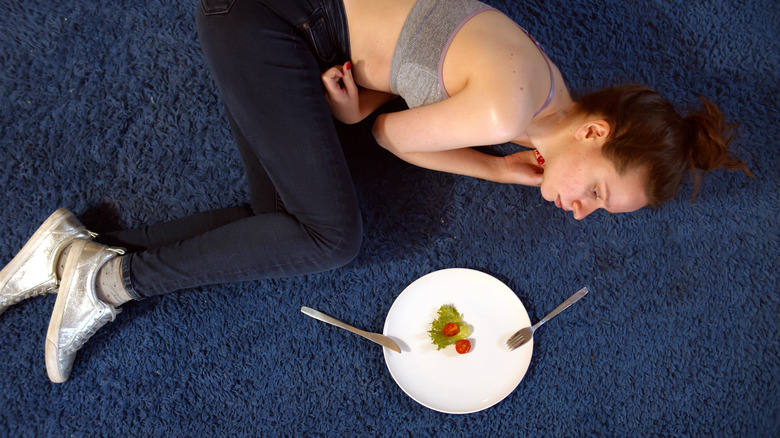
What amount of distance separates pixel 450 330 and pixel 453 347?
5cm

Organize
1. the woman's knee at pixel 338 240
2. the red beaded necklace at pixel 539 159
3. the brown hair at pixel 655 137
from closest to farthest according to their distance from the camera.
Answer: the brown hair at pixel 655 137
the woman's knee at pixel 338 240
the red beaded necklace at pixel 539 159

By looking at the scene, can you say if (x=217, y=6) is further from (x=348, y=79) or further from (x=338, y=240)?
(x=338, y=240)

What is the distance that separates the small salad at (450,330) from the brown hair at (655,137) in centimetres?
43

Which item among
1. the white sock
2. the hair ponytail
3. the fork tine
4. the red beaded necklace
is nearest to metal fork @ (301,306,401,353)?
the fork tine

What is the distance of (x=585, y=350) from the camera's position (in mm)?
1037

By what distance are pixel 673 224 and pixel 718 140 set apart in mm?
367

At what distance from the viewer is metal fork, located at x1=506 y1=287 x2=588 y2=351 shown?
941 millimetres

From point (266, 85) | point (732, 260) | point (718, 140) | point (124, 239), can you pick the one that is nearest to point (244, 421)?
point (124, 239)

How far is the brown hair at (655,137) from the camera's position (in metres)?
0.71

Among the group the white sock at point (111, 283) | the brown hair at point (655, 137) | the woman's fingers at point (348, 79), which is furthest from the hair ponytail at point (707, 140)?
the white sock at point (111, 283)

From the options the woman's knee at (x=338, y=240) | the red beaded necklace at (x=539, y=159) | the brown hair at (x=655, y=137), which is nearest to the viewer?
the brown hair at (x=655, y=137)

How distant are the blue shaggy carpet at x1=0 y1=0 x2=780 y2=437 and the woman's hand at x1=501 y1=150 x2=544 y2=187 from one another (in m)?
0.08

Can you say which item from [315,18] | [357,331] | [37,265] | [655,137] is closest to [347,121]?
[315,18]

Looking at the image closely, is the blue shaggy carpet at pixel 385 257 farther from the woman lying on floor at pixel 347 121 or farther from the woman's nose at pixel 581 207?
the woman's nose at pixel 581 207
